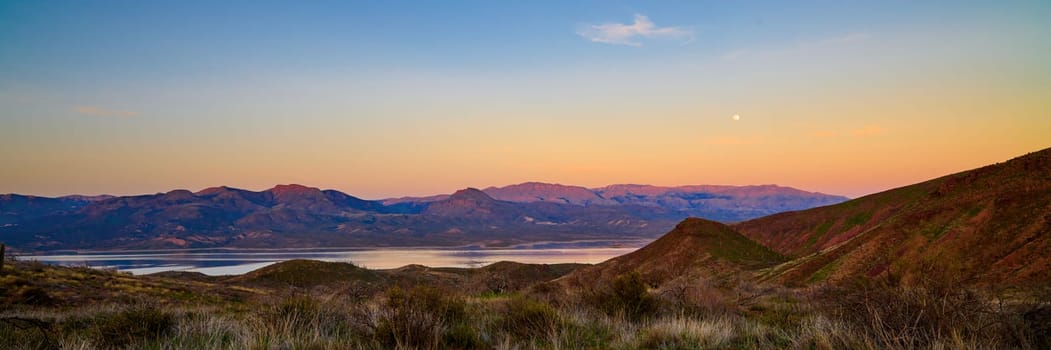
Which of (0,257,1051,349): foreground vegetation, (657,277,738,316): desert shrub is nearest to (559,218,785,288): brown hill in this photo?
(657,277,738,316): desert shrub

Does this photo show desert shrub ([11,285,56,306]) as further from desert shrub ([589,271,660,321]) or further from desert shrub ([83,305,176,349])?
desert shrub ([589,271,660,321])

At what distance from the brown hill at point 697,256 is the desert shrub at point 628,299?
151 feet

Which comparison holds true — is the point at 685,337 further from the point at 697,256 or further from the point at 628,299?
the point at 697,256

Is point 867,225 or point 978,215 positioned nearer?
point 978,215

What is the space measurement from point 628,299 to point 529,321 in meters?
4.57

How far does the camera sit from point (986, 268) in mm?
35500

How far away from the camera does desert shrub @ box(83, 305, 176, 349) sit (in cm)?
930

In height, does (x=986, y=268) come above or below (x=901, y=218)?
below

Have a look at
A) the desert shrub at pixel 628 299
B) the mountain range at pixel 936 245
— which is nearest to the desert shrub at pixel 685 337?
the desert shrub at pixel 628 299

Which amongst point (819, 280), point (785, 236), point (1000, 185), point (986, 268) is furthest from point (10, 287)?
point (785, 236)

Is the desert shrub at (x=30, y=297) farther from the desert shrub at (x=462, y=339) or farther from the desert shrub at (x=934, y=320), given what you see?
the desert shrub at (x=934, y=320)

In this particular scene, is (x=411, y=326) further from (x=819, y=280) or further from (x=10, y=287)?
(x=819, y=280)

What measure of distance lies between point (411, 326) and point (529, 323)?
2834 millimetres

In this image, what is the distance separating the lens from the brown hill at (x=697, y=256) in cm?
6369
